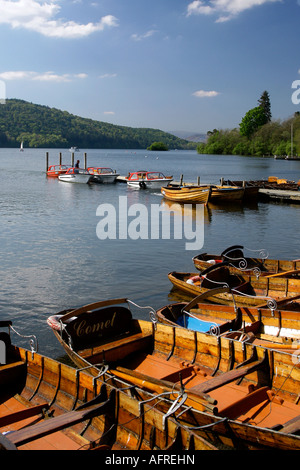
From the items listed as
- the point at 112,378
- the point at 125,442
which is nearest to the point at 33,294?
the point at 112,378

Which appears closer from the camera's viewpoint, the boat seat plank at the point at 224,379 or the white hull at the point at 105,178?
the boat seat plank at the point at 224,379

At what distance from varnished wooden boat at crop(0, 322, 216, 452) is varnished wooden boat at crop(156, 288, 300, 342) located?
3.71m

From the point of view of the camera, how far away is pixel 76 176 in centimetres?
6112

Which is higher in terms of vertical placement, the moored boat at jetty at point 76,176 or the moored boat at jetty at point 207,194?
the moored boat at jetty at point 76,176

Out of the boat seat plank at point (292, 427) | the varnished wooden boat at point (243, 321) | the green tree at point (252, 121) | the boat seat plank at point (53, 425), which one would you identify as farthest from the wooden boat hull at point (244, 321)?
the green tree at point (252, 121)

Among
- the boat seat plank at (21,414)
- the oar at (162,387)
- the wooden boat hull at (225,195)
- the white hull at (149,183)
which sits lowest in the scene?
Result: the boat seat plank at (21,414)

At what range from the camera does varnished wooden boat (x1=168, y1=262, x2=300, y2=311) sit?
1354cm

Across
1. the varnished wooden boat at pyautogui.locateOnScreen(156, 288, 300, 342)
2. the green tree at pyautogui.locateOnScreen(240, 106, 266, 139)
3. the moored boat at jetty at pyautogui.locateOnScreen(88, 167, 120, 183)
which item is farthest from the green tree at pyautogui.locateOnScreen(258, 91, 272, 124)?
the varnished wooden boat at pyautogui.locateOnScreen(156, 288, 300, 342)

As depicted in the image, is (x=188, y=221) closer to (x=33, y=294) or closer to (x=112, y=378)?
(x=33, y=294)

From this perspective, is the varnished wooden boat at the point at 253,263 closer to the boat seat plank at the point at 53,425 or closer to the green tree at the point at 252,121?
the boat seat plank at the point at 53,425

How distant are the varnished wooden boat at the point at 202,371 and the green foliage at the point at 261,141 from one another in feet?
479

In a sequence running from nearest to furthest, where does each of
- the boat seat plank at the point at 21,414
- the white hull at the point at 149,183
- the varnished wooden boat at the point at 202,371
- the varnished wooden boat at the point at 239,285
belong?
the varnished wooden boat at the point at 202,371 < the boat seat plank at the point at 21,414 < the varnished wooden boat at the point at 239,285 < the white hull at the point at 149,183

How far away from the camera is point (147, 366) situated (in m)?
9.31

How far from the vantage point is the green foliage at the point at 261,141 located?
152 m
